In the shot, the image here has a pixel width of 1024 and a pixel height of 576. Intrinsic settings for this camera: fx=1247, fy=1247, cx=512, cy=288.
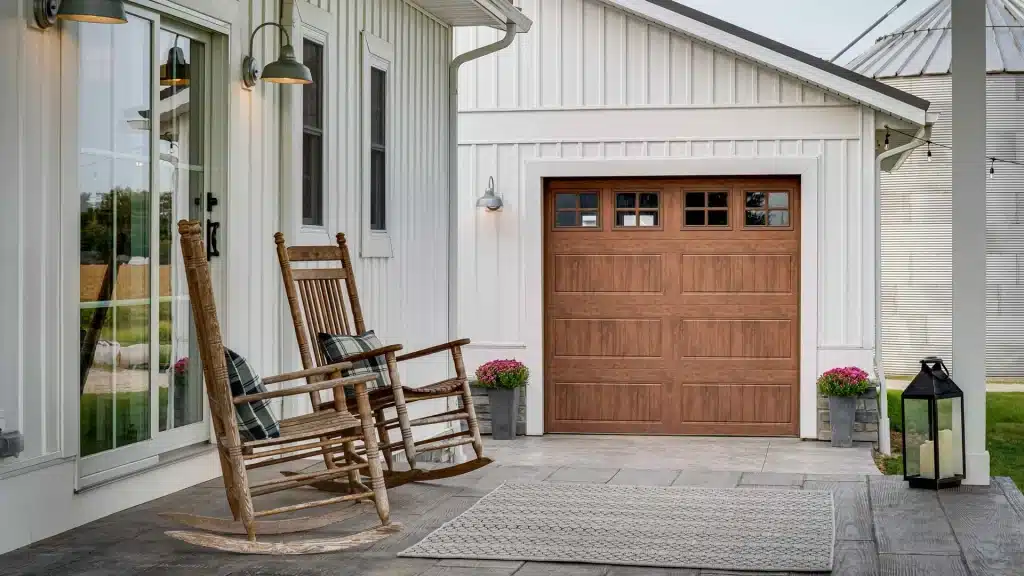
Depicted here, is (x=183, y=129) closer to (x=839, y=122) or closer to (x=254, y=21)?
(x=254, y=21)

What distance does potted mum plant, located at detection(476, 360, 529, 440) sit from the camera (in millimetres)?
9477

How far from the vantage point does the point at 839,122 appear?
9.30 metres

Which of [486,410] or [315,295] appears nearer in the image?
[315,295]

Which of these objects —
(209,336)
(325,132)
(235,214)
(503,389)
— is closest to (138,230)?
(235,214)

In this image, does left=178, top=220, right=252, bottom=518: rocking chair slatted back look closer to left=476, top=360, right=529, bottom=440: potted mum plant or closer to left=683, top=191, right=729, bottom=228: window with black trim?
left=476, top=360, right=529, bottom=440: potted mum plant

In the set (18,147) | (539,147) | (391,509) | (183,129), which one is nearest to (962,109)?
(391,509)

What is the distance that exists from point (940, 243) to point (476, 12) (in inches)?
335

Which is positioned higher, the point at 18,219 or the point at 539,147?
the point at 539,147

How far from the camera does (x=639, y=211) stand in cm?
957

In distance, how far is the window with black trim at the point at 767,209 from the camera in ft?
30.9

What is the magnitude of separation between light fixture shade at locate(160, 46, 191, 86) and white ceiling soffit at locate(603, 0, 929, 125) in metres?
4.99

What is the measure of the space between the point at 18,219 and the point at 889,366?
1240 cm

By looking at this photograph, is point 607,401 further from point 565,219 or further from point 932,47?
point 932,47

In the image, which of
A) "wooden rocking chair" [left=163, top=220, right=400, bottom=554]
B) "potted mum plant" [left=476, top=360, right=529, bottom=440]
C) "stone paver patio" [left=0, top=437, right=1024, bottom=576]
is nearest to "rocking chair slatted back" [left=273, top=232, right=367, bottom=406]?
"stone paver patio" [left=0, top=437, right=1024, bottom=576]
